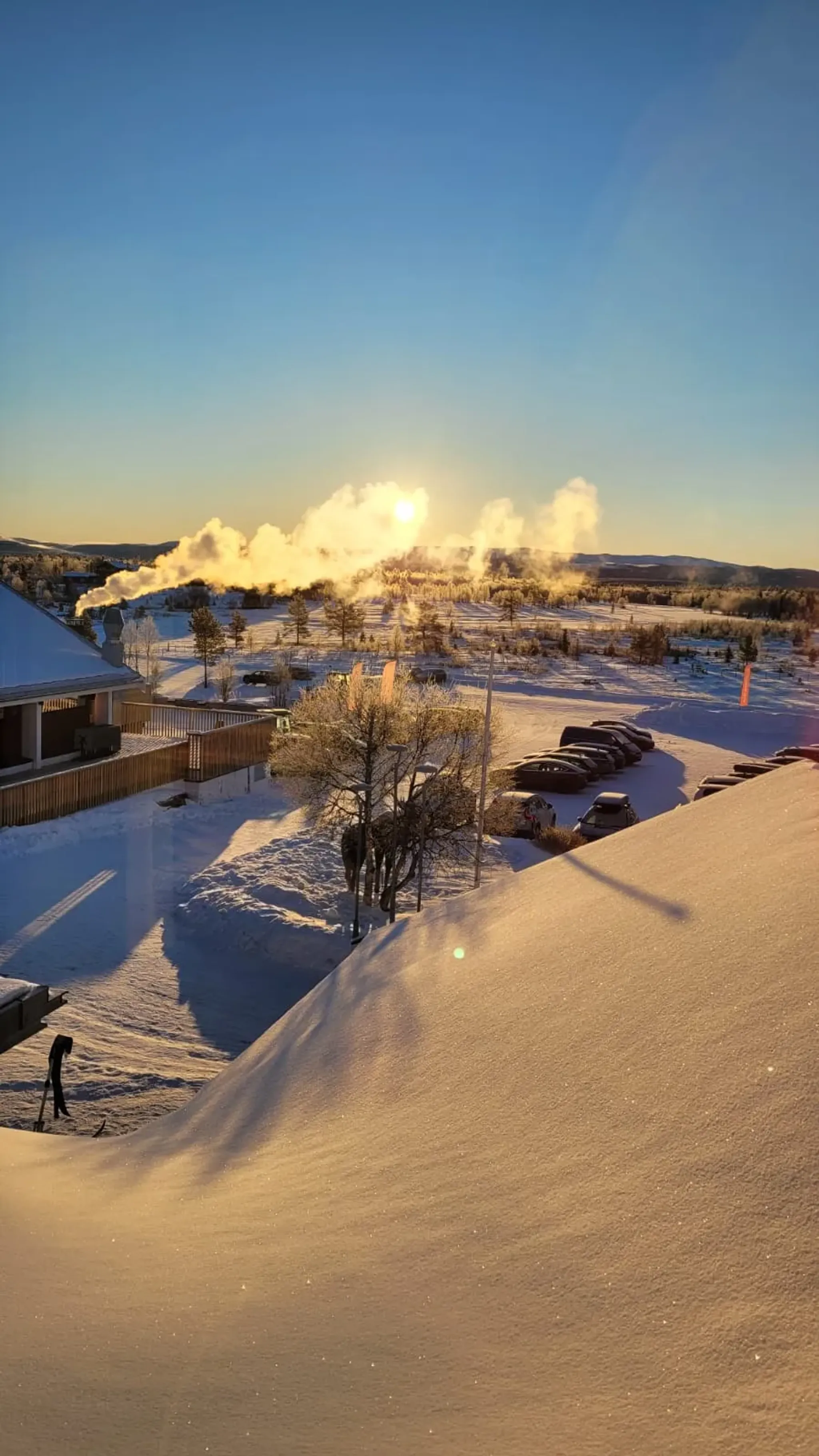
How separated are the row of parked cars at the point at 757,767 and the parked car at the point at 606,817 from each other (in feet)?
5.60

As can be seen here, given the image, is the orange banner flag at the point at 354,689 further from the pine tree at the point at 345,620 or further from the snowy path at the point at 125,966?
the pine tree at the point at 345,620

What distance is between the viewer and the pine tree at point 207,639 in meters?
50.2

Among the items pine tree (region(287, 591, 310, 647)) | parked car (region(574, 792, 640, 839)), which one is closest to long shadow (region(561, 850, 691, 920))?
parked car (region(574, 792, 640, 839))

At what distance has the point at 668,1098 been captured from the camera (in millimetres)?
4059

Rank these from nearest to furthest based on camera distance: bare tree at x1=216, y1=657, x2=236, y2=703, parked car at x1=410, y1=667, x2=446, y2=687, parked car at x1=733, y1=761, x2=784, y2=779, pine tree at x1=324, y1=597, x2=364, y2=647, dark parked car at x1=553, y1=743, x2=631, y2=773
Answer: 1. parked car at x1=733, y1=761, x2=784, y2=779
2. dark parked car at x1=553, y1=743, x2=631, y2=773
3. bare tree at x1=216, y1=657, x2=236, y2=703
4. parked car at x1=410, y1=667, x2=446, y2=687
5. pine tree at x1=324, y1=597, x2=364, y2=647

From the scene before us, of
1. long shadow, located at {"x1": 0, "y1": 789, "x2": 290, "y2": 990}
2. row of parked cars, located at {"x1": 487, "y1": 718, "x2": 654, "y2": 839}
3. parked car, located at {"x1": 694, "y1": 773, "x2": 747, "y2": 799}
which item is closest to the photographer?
long shadow, located at {"x1": 0, "y1": 789, "x2": 290, "y2": 990}

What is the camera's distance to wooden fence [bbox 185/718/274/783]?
23.5 meters

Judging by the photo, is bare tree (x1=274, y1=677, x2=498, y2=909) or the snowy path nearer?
the snowy path

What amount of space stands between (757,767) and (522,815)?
248 inches

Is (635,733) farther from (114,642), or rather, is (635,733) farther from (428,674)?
(114,642)

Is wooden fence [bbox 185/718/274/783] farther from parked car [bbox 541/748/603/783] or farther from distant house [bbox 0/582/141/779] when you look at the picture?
parked car [bbox 541/748/603/783]

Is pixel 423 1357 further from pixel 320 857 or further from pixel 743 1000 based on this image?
pixel 320 857

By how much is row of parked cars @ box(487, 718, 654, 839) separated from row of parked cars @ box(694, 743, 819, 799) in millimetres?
1984

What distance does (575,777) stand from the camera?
25844 millimetres
